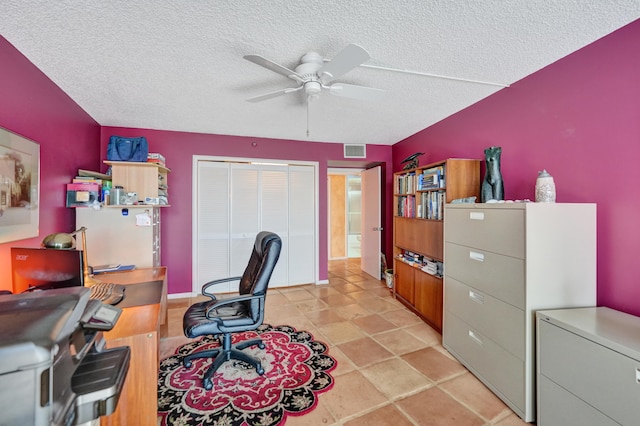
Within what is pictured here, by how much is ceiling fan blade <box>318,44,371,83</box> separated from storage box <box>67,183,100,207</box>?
98.6 inches

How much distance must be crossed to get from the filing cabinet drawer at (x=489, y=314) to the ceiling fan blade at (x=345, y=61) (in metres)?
1.85

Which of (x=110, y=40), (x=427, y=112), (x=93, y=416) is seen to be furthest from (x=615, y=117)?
(x=110, y=40)

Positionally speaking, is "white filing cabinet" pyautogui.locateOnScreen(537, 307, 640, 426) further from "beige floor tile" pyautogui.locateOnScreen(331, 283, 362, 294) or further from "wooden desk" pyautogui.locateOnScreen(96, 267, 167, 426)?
"beige floor tile" pyautogui.locateOnScreen(331, 283, 362, 294)

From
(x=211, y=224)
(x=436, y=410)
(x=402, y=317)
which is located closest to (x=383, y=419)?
(x=436, y=410)

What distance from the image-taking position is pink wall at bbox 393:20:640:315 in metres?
1.62

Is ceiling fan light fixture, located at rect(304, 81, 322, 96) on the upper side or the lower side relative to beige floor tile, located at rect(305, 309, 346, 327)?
upper

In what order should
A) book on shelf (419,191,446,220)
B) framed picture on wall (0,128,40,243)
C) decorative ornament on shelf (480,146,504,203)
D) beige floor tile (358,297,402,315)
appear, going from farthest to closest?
beige floor tile (358,297,402,315)
book on shelf (419,191,446,220)
decorative ornament on shelf (480,146,504,203)
framed picture on wall (0,128,40,243)

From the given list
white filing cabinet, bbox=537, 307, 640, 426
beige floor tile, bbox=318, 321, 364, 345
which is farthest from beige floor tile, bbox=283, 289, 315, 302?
white filing cabinet, bbox=537, 307, 640, 426

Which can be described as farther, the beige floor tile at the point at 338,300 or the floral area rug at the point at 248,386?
the beige floor tile at the point at 338,300

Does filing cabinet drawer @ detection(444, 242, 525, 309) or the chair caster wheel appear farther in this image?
the chair caster wheel

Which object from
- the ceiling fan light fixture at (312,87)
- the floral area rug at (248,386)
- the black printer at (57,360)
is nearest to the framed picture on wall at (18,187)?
the black printer at (57,360)

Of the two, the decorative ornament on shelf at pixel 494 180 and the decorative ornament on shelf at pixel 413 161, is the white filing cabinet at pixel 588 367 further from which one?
the decorative ornament on shelf at pixel 413 161

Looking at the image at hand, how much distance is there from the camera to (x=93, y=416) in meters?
0.78

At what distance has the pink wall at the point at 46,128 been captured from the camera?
1.68 meters
